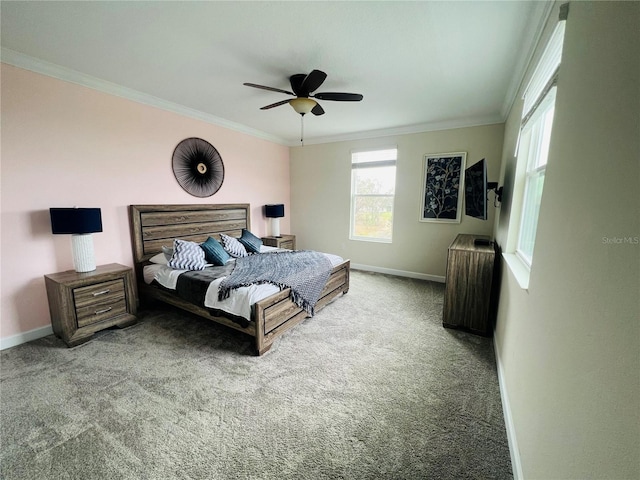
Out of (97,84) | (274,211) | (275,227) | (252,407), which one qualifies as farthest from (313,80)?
(275,227)

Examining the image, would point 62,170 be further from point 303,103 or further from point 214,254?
point 303,103

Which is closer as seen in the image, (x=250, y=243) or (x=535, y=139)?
(x=535, y=139)

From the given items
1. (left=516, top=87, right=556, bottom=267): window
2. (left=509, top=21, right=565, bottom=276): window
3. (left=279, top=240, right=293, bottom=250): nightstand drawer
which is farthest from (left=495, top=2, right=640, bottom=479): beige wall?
(left=279, top=240, right=293, bottom=250): nightstand drawer

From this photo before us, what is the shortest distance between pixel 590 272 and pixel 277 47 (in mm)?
2405

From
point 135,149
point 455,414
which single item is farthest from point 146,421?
point 135,149

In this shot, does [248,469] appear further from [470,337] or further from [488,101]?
[488,101]

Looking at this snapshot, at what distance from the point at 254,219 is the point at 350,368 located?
348 centimetres

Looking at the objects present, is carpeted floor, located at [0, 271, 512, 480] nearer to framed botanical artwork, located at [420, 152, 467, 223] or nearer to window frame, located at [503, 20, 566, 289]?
window frame, located at [503, 20, 566, 289]

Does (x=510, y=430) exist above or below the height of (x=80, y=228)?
below

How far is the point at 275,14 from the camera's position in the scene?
1.74 metres

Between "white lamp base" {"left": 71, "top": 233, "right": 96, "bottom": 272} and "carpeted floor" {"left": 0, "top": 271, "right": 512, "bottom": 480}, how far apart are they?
72 centimetres

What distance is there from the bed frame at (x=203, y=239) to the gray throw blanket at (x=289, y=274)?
0.13 meters

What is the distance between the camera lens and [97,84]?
2746 millimetres

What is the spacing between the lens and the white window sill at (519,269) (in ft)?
5.37
